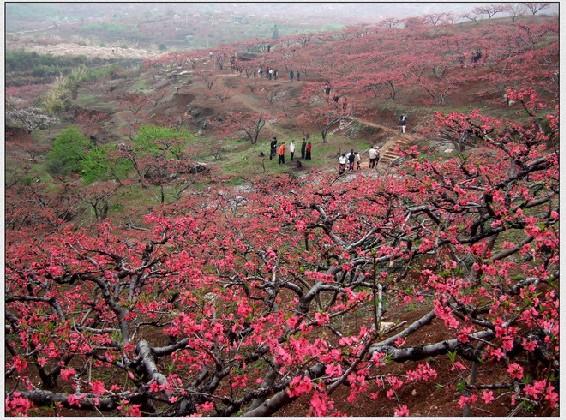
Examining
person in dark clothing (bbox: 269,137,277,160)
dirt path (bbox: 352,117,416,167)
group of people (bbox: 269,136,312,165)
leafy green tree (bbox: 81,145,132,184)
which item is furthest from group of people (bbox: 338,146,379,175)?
leafy green tree (bbox: 81,145,132,184)

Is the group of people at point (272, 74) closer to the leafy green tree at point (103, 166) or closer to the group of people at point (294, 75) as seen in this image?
the group of people at point (294, 75)

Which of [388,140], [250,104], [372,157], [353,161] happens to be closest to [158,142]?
[353,161]

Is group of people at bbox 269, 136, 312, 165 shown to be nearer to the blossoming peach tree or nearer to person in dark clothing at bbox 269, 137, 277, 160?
person in dark clothing at bbox 269, 137, 277, 160

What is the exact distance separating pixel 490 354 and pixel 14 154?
5323 centimetres

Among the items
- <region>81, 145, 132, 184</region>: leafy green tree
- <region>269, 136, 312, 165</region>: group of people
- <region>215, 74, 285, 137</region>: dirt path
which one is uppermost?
<region>215, 74, 285, 137</region>: dirt path

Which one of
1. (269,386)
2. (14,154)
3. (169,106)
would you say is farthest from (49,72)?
(269,386)

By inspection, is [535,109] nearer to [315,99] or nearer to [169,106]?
[315,99]

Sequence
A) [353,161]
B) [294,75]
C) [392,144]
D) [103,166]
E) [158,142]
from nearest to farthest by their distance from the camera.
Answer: [353,161]
[392,144]
[103,166]
[158,142]
[294,75]

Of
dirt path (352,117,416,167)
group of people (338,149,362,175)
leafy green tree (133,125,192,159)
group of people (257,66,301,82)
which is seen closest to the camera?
group of people (338,149,362,175)

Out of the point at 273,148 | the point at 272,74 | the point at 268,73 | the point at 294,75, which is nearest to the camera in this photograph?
the point at 273,148

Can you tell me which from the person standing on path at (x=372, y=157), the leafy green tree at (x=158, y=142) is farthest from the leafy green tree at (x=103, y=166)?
the person standing on path at (x=372, y=157)

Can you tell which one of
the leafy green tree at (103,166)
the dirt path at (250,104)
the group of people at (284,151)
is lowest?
the leafy green tree at (103,166)

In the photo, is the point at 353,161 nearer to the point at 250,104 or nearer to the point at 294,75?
the point at 250,104

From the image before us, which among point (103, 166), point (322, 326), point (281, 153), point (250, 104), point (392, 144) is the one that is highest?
point (250, 104)
